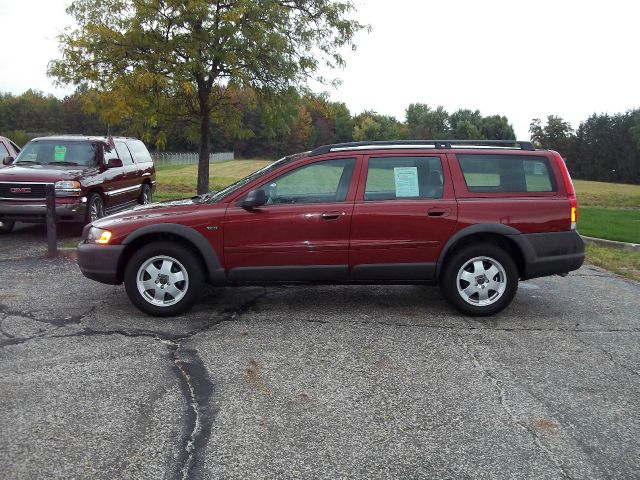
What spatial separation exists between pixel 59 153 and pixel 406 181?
26.6 ft

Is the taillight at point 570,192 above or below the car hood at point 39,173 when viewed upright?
above

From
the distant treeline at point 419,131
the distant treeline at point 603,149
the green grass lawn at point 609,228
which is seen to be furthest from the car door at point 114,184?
the distant treeline at point 603,149

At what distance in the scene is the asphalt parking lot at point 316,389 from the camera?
3.46 metres

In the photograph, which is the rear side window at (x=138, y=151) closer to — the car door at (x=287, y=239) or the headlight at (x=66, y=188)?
the headlight at (x=66, y=188)

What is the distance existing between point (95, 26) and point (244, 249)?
31.6 ft

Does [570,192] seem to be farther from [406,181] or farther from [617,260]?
[617,260]

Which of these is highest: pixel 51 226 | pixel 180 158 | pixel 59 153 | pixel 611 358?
pixel 59 153

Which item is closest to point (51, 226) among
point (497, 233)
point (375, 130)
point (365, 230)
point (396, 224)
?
point (365, 230)

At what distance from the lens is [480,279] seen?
20.7 ft

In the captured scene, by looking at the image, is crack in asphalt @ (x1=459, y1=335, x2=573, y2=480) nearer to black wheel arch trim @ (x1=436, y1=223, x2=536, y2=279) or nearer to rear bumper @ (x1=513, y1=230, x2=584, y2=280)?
black wheel arch trim @ (x1=436, y1=223, x2=536, y2=279)

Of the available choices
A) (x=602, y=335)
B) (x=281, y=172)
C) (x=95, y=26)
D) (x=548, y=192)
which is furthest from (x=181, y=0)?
(x=602, y=335)

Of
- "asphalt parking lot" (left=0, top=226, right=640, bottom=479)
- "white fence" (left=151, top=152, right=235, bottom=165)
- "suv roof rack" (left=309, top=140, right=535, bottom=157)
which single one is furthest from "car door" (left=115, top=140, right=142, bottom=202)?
"white fence" (left=151, top=152, right=235, bottom=165)

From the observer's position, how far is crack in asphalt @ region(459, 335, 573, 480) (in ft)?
11.3

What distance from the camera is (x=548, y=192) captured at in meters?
6.42
